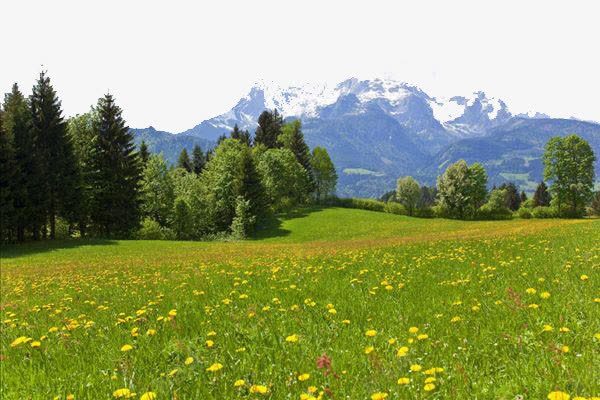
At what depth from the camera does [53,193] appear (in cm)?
4812

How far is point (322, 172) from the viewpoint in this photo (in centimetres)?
11462

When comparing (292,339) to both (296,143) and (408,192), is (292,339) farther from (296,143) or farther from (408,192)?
(408,192)

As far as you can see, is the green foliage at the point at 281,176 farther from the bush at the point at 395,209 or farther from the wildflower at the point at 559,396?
the wildflower at the point at 559,396

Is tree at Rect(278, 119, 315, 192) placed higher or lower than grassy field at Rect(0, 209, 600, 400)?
higher

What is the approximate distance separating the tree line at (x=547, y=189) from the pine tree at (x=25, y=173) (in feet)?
261

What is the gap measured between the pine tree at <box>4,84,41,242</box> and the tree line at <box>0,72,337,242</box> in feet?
0.31

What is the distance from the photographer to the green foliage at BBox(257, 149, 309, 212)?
81.2 meters

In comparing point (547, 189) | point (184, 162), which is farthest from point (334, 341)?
point (184, 162)

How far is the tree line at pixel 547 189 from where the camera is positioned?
256ft

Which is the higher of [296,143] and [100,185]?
[296,143]

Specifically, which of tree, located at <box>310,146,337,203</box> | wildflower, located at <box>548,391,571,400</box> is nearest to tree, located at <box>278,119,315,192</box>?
tree, located at <box>310,146,337,203</box>

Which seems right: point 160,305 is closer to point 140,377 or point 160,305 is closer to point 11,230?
point 140,377

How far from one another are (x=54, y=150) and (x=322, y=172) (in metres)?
74.5

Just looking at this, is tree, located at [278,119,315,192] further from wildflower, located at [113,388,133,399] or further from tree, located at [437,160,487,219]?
wildflower, located at [113,388,133,399]
